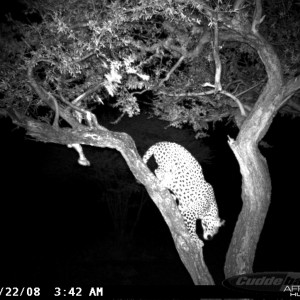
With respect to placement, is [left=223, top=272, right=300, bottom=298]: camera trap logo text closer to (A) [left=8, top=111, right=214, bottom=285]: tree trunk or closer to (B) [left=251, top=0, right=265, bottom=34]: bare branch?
(A) [left=8, top=111, right=214, bottom=285]: tree trunk

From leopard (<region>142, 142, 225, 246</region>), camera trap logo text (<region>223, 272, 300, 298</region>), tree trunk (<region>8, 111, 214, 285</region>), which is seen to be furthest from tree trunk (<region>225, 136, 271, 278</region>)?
leopard (<region>142, 142, 225, 246</region>)

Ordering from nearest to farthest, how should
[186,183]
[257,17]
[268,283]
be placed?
1. [268,283]
2. [257,17]
3. [186,183]

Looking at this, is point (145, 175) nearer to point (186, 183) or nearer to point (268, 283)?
point (186, 183)

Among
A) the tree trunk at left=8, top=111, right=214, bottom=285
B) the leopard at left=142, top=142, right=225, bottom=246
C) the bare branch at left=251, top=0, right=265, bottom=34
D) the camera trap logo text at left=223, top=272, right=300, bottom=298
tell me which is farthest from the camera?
the leopard at left=142, top=142, right=225, bottom=246

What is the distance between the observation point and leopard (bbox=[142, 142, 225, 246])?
6.10m

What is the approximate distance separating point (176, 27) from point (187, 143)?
6.04 m

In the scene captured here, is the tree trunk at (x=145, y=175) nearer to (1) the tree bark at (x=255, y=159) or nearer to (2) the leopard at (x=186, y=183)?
(1) the tree bark at (x=255, y=159)

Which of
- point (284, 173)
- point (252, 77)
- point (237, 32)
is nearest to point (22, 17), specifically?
point (237, 32)

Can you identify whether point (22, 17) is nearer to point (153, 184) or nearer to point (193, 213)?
point (153, 184)

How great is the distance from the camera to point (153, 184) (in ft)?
15.5

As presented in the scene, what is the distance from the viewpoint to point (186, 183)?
6.18 meters

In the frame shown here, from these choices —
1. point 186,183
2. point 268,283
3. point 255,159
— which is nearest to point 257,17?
point 255,159

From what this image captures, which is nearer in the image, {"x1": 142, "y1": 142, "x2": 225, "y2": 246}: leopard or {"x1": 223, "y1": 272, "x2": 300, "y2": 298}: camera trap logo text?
{"x1": 223, "y1": 272, "x2": 300, "y2": 298}: camera trap logo text

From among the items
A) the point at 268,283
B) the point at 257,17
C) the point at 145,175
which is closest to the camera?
the point at 268,283
